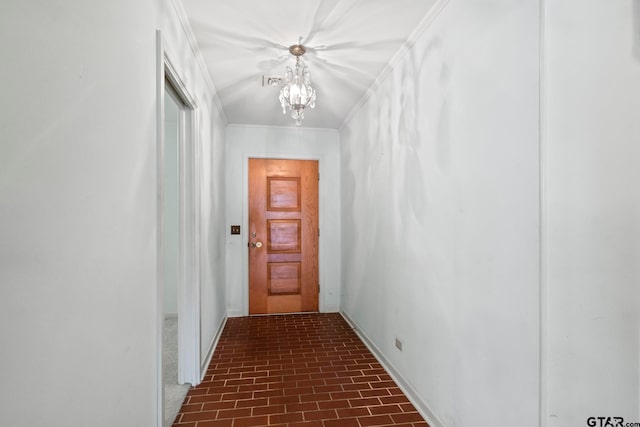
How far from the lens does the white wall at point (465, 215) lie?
1.20m

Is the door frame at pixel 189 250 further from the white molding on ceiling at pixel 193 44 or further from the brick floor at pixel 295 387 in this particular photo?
the white molding on ceiling at pixel 193 44

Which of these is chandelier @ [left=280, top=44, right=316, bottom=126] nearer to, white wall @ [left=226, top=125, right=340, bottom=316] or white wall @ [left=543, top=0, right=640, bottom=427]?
white wall @ [left=543, top=0, right=640, bottom=427]

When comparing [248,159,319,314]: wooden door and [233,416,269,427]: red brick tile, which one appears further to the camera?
[248,159,319,314]: wooden door

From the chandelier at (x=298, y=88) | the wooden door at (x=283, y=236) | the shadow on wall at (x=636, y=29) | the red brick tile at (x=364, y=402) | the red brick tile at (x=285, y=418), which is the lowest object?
the red brick tile at (x=364, y=402)

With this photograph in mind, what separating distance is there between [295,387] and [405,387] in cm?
77

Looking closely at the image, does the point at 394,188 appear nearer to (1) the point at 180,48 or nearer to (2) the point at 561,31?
(2) the point at 561,31

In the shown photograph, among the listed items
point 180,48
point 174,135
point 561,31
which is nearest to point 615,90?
point 561,31

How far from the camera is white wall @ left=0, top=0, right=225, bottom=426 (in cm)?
64

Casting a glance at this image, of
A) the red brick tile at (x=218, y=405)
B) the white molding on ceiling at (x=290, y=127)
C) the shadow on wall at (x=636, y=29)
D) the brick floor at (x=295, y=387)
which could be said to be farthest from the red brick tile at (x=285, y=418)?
the white molding on ceiling at (x=290, y=127)

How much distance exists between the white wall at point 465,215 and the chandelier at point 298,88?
0.66 meters

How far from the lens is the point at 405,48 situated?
2.13 metres

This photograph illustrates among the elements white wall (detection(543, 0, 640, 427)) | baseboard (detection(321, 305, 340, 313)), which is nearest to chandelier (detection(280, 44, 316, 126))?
white wall (detection(543, 0, 640, 427))

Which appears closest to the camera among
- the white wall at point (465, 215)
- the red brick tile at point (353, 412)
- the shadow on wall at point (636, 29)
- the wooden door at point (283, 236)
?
the shadow on wall at point (636, 29)

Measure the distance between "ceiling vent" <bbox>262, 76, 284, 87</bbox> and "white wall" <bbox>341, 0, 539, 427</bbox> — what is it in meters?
0.85
